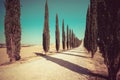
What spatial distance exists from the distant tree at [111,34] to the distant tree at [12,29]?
11.1 m

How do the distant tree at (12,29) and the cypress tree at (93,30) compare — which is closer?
the distant tree at (12,29)

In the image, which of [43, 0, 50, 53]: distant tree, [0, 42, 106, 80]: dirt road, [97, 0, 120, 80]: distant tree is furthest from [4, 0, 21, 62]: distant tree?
[43, 0, 50, 53]: distant tree

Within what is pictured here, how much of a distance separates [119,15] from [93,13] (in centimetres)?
1536

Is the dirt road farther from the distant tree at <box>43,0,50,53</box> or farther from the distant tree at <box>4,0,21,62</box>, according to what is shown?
the distant tree at <box>43,0,50,53</box>

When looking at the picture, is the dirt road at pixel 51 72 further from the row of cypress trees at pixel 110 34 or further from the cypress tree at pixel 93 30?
the cypress tree at pixel 93 30

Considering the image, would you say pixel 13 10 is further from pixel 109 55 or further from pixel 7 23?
pixel 109 55

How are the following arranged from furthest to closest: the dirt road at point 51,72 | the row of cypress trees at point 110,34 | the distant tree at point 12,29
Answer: the distant tree at point 12,29 < the dirt road at point 51,72 < the row of cypress trees at point 110,34

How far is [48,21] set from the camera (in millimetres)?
33344

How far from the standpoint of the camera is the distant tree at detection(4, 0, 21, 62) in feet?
56.2

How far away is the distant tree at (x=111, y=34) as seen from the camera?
27.9 ft

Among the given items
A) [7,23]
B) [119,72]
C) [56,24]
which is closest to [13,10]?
[7,23]

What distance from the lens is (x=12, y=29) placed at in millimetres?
17641

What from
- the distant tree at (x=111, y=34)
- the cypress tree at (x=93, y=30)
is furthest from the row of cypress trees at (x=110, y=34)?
the cypress tree at (x=93, y=30)

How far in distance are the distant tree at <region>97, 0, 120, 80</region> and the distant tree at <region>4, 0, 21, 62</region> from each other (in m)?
11.1
